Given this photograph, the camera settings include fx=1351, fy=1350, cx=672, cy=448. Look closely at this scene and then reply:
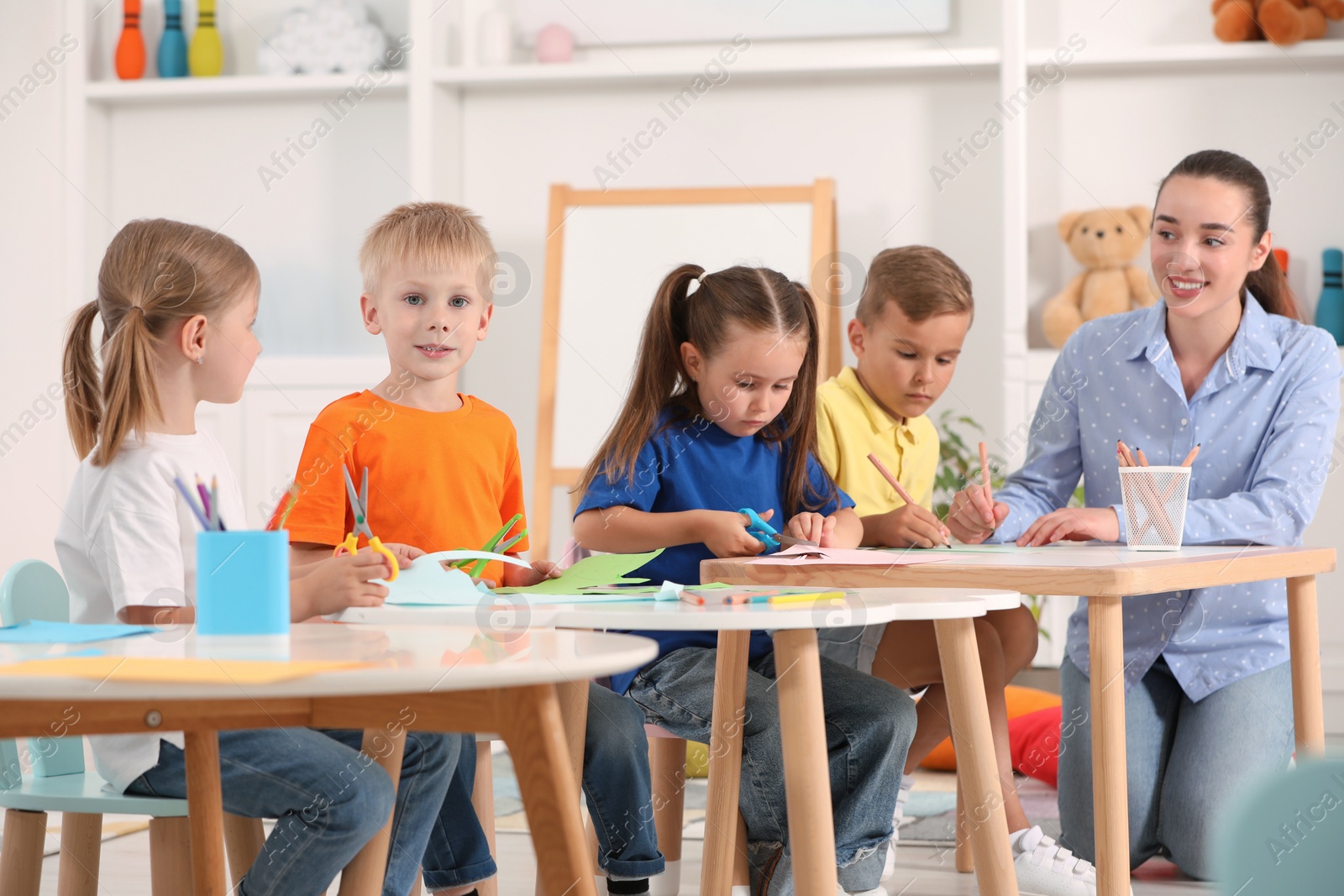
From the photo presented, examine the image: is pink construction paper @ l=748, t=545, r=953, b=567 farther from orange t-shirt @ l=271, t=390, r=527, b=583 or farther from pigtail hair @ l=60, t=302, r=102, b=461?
pigtail hair @ l=60, t=302, r=102, b=461

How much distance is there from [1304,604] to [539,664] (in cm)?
134

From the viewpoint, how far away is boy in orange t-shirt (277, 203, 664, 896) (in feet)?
5.17

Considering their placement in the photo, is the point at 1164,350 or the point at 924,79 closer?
the point at 1164,350

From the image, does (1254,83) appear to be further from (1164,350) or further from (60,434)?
(60,434)

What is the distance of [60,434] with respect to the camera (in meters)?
3.99

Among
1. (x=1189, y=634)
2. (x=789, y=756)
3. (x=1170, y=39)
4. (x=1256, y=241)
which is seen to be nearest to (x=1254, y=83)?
(x=1170, y=39)

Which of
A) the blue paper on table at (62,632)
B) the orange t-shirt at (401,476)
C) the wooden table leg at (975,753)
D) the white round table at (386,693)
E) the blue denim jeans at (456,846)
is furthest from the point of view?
the orange t-shirt at (401,476)

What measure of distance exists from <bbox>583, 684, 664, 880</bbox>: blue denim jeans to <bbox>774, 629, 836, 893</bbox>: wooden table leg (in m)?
0.46

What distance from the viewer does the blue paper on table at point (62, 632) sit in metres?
0.97

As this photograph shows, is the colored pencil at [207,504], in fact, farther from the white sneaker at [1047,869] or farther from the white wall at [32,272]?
the white wall at [32,272]

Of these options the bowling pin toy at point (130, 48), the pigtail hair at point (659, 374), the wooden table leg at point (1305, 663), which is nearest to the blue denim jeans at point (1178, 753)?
the wooden table leg at point (1305, 663)

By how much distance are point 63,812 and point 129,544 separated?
26 cm

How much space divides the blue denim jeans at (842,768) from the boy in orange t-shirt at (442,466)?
14cm

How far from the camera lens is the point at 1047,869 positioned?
179cm
